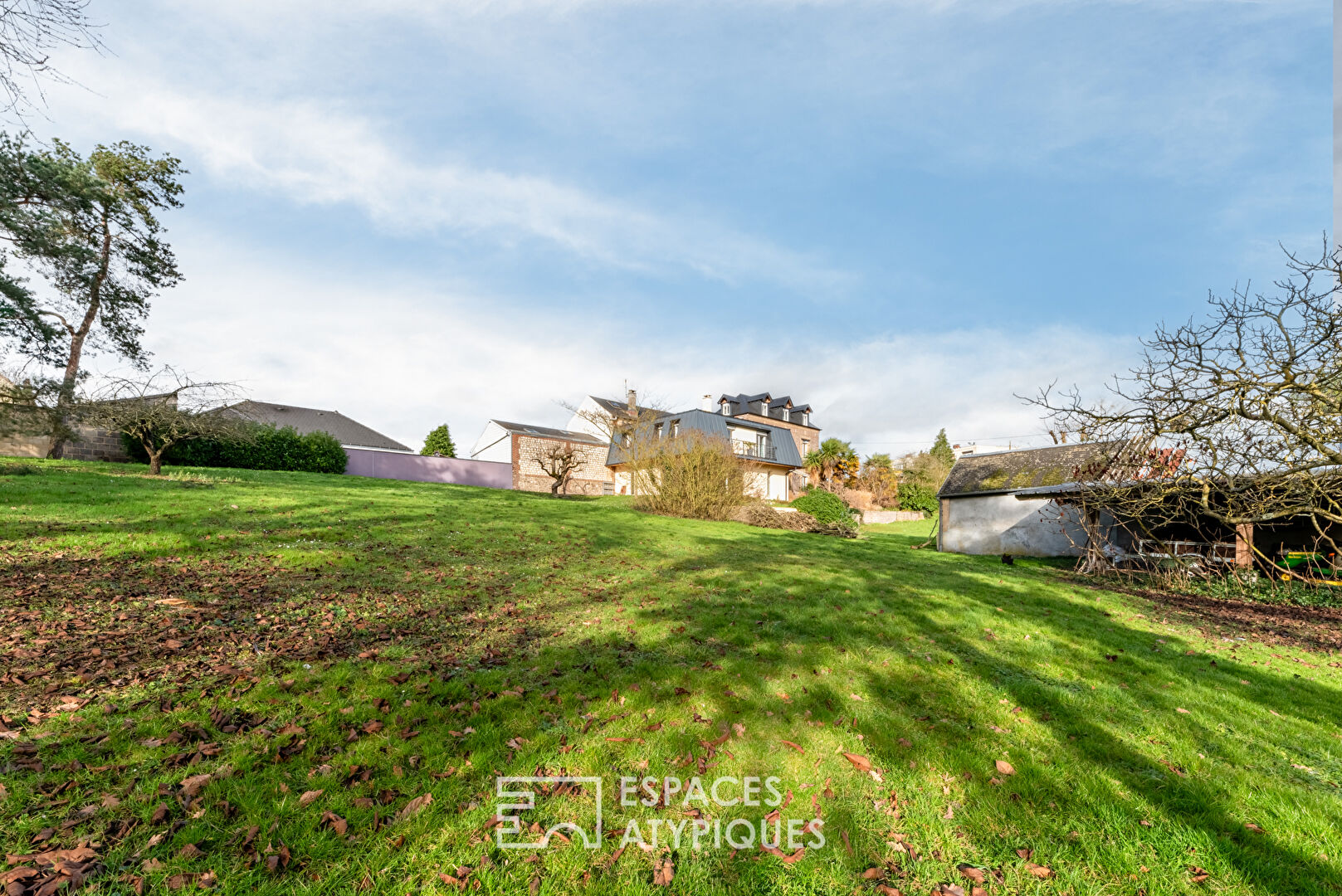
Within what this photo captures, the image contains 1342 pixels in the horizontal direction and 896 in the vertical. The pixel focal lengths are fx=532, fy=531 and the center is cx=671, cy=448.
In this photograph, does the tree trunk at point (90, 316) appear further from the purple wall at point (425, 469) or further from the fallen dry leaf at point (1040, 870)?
the fallen dry leaf at point (1040, 870)

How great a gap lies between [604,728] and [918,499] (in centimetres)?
3772

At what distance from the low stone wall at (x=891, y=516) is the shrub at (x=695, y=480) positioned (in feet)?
59.8

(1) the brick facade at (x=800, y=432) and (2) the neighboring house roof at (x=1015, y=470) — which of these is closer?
(2) the neighboring house roof at (x=1015, y=470)

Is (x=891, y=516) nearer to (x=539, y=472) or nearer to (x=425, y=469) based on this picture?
(x=539, y=472)

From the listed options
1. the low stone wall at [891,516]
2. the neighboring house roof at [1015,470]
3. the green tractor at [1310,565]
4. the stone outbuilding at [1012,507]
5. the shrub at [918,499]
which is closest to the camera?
the green tractor at [1310,565]

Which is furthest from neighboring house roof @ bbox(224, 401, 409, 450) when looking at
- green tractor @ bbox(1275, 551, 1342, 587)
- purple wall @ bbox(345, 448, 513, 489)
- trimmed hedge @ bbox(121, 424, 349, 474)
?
green tractor @ bbox(1275, 551, 1342, 587)

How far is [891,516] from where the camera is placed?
119 ft

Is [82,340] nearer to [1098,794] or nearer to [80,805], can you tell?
[80,805]

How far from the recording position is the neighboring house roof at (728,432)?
3341 cm

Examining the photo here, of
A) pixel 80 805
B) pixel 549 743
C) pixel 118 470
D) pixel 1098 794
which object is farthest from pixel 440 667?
pixel 118 470

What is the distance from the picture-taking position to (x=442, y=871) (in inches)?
99.3

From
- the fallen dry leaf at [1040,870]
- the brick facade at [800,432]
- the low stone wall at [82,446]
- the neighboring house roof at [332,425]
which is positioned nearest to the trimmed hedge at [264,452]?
the low stone wall at [82,446]

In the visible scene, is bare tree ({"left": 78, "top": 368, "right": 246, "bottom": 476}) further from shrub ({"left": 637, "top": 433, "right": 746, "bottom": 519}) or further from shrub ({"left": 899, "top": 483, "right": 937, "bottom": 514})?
shrub ({"left": 899, "top": 483, "right": 937, "bottom": 514})

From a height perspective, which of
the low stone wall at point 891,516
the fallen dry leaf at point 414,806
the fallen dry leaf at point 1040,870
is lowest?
the fallen dry leaf at point 1040,870
